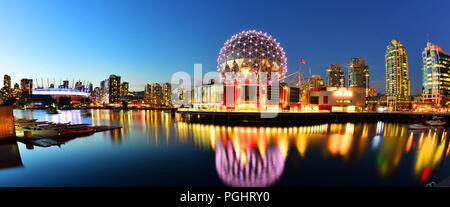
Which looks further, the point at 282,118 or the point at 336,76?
the point at 336,76

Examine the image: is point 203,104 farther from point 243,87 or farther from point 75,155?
point 75,155

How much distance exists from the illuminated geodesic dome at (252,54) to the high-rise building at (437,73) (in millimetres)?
94064

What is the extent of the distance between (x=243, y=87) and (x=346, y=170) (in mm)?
34335

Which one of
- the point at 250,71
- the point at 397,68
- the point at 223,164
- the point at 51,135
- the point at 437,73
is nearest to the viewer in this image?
the point at 223,164

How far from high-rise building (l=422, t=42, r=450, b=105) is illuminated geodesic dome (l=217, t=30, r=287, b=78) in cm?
9406

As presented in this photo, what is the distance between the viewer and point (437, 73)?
3826 inches

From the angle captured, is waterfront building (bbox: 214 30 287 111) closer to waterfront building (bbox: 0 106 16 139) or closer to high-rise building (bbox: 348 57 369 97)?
waterfront building (bbox: 0 106 16 139)

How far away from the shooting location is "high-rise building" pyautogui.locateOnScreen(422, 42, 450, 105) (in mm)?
96875

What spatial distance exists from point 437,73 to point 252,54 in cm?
10401

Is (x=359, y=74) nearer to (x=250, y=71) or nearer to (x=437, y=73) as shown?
(x=437, y=73)

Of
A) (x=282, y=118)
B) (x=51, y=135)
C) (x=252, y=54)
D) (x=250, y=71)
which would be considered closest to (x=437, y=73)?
(x=252, y=54)

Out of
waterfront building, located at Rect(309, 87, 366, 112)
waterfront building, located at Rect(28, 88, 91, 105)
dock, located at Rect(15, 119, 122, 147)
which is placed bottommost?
dock, located at Rect(15, 119, 122, 147)

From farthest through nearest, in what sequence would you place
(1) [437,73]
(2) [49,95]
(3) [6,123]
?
(2) [49,95], (1) [437,73], (3) [6,123]

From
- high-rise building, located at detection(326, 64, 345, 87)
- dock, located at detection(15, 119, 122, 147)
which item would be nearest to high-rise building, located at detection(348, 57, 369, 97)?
high-rise building, located at detection(326, 64, 345, 87)
